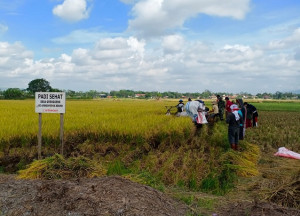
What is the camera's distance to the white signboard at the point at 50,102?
696cm

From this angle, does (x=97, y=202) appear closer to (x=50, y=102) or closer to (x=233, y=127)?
(x=50, y=102)

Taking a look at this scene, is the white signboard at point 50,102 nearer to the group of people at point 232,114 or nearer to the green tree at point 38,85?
the group of people at point 232,114

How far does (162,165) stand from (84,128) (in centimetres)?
309

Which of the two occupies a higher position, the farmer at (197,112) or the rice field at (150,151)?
the farmer at (197,112)

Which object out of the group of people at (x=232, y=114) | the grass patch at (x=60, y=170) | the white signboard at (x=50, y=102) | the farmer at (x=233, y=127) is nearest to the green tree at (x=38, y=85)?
the group of people at (x=232, y=114)

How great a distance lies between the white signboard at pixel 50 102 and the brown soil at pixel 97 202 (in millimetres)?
2917

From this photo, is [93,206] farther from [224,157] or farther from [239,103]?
[239,103]

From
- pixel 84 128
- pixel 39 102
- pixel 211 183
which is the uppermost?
pixel 39 102

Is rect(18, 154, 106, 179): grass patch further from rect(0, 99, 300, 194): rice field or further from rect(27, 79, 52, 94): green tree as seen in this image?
rect(27, 79, 52, 94): green tree

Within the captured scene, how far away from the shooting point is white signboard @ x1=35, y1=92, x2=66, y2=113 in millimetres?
6957

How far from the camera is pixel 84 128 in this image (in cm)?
859

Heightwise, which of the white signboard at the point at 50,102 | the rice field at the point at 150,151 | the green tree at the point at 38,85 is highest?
the green tree at the point at 38,85

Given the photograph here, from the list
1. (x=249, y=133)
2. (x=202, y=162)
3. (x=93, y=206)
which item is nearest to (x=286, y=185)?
(x=202, y=162)

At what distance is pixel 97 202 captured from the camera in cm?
350
